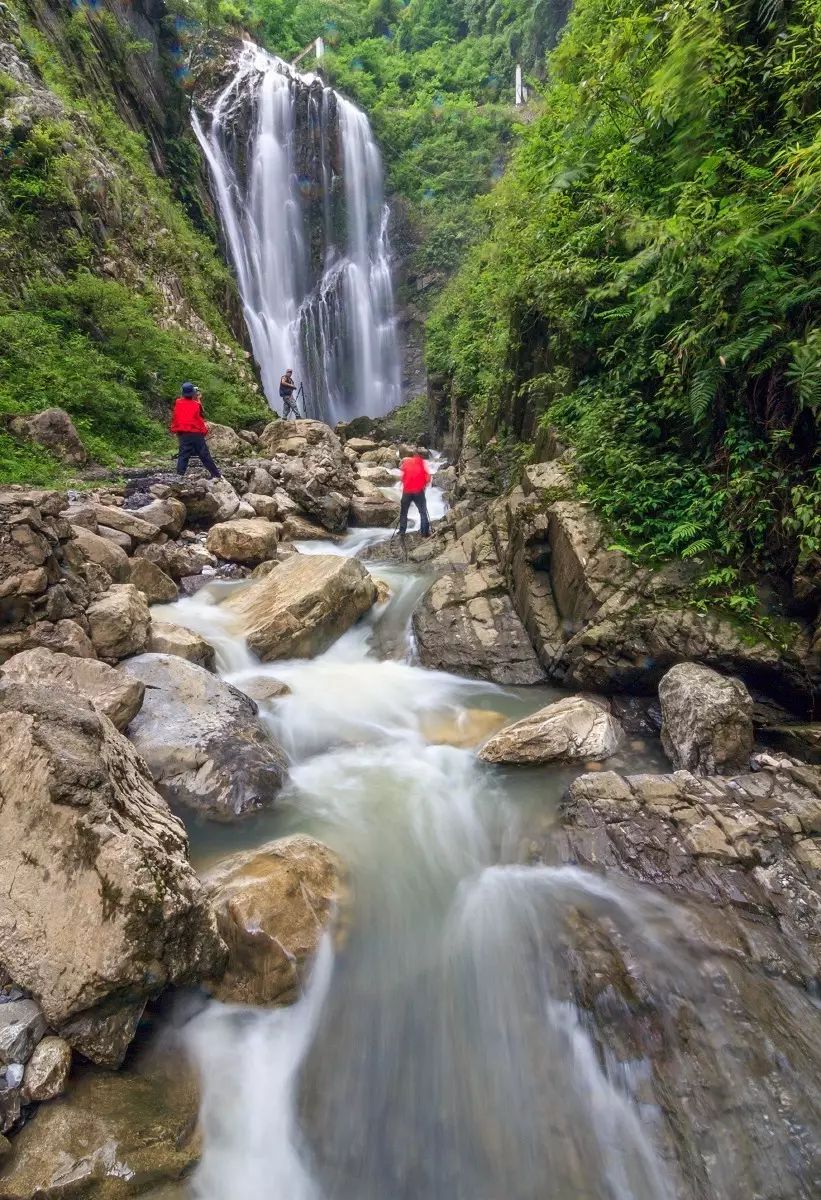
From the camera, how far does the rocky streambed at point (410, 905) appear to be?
241 cm

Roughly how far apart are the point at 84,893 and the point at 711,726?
420 centimetres

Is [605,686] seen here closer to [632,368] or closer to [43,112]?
[632,368]

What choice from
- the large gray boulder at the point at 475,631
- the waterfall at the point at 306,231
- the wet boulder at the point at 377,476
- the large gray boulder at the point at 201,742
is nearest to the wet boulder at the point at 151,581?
the large gray boulder at the point at 201,742

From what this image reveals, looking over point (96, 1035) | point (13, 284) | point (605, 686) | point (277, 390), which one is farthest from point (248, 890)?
point (277, 390)

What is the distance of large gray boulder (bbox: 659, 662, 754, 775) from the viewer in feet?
14.2

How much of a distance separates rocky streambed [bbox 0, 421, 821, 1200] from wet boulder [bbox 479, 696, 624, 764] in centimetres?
3

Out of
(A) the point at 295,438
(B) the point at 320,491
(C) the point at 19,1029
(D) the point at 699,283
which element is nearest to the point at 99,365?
(A) the point at 295,438

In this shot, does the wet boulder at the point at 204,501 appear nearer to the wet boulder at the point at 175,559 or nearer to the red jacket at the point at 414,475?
the wet boulder at the point at 175,559

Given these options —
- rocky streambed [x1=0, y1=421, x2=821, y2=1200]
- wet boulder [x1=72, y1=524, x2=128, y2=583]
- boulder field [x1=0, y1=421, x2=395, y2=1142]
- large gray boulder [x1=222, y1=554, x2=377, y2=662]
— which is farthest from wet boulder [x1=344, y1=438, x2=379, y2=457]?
rocky streambed [x1=0, y1=421, x2=821, y2=1200]

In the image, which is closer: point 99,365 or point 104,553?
point 104,553

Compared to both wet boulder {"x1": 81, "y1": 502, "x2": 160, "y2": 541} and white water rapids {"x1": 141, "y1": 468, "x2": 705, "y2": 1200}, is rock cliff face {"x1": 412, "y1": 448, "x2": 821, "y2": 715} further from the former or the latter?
wet boulder {"x1": 81, "y1": 502, "x2": 160, "y2": 541}

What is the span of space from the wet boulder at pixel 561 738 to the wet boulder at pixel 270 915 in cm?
189

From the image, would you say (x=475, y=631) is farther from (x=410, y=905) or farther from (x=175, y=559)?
(x=175, y=559)

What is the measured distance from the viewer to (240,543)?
28.5 feet
